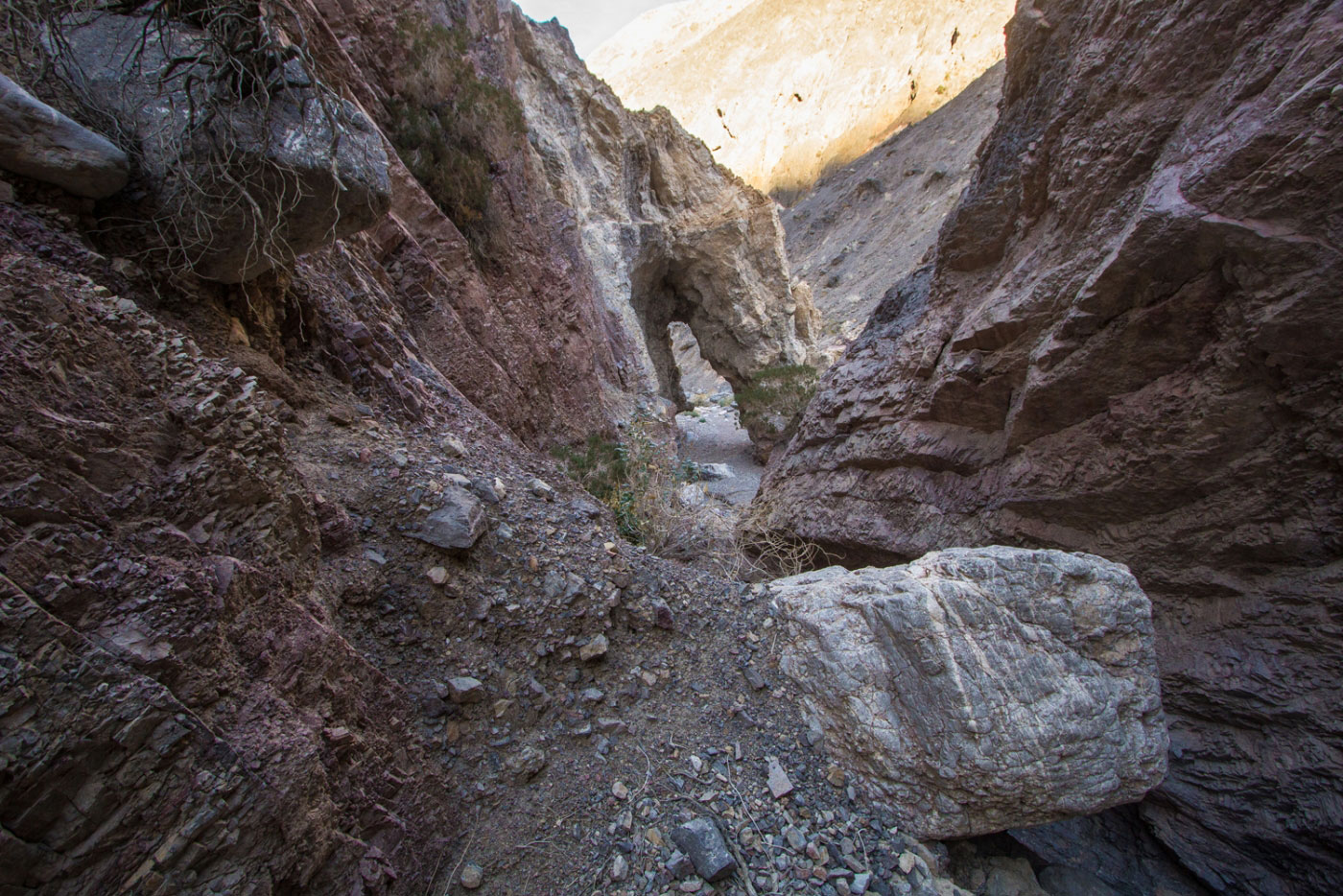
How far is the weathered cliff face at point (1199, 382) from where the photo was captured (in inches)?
92.8

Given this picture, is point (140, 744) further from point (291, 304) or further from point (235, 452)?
point (291, 304)

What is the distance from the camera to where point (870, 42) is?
3647 centimetres

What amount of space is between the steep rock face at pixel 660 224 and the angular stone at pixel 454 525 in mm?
7367

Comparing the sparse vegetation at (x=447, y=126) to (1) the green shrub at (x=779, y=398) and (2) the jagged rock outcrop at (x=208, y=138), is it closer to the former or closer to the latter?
(2) the jagged rock outcrop at (x=208, y=138)

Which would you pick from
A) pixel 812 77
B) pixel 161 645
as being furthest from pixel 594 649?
pixel 812 77

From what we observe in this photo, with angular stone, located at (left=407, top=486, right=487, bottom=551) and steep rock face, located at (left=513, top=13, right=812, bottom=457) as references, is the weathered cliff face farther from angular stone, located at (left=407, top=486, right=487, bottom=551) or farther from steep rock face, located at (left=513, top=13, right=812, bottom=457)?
steep rock face, located at (left=513, top=13, right=812, bottom=457)

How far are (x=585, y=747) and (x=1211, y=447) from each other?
10.7 ft

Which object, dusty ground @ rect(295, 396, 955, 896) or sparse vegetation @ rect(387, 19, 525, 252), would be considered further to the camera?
sparse vegetation @ rect(387, 19, 525, 252)

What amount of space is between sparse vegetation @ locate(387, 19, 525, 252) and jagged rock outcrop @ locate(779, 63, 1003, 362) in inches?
613

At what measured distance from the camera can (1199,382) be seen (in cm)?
273

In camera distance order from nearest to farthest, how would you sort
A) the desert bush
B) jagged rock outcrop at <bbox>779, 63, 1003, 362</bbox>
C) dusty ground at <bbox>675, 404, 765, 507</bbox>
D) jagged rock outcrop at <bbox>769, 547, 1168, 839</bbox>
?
jagged rock outcrop at <bbox>769, 547, 1168, 839</bbox> < the desert bush < dusty ground at <bbox>675, 404, 765, 507</bbox> < jagged rock outcrop at <bbox>779, 63, 1003, 362</bbox>

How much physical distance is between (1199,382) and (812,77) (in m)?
45.1

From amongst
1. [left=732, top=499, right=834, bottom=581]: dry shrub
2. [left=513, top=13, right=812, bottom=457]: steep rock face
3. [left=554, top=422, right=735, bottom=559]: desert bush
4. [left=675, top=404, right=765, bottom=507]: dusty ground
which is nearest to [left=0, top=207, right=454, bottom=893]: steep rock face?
[left=554, top=422, right=735, bottom=559]: desert bush

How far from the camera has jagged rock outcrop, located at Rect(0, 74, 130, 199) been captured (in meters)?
1.67
